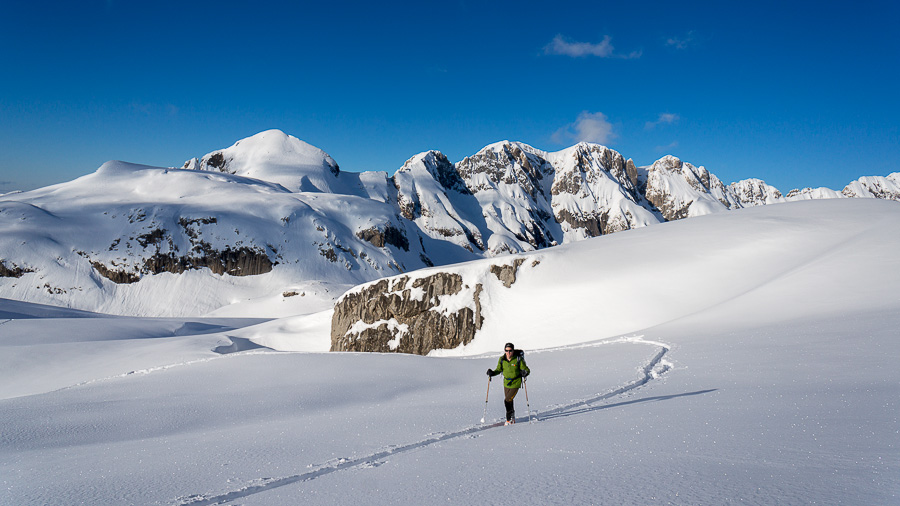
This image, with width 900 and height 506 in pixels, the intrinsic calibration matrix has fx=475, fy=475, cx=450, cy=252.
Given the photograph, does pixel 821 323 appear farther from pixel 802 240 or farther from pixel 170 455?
pixel 802 240

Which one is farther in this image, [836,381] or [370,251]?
[370,251]

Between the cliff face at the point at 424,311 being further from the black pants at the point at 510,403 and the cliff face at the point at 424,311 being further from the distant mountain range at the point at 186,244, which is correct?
the distant mountain range at the point at 186,244

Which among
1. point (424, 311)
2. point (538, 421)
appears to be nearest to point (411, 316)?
point (424, 311)

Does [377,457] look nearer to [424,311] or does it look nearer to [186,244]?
[424,311]

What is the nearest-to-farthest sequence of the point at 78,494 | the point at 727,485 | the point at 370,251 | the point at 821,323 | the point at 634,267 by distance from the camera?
the point at 727,485
the point at 78,494
the point at 821,323
the point at 634,267
the point at 370,251

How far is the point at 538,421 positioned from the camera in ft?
29.0

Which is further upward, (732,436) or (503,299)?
(503,299)

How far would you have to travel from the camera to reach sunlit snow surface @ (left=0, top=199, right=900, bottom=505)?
507 centimetres

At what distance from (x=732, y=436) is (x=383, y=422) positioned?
5.85m

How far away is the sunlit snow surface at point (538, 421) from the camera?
5.07 meters

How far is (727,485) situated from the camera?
4.62 m

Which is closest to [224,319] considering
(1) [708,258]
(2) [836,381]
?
(1) [708,258]

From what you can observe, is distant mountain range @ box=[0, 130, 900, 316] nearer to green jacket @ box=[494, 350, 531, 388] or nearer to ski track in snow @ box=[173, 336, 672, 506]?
ski track in snow @ box=[173, 336, 672, 506]

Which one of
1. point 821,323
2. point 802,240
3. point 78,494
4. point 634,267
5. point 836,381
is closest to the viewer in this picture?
point 78,494
